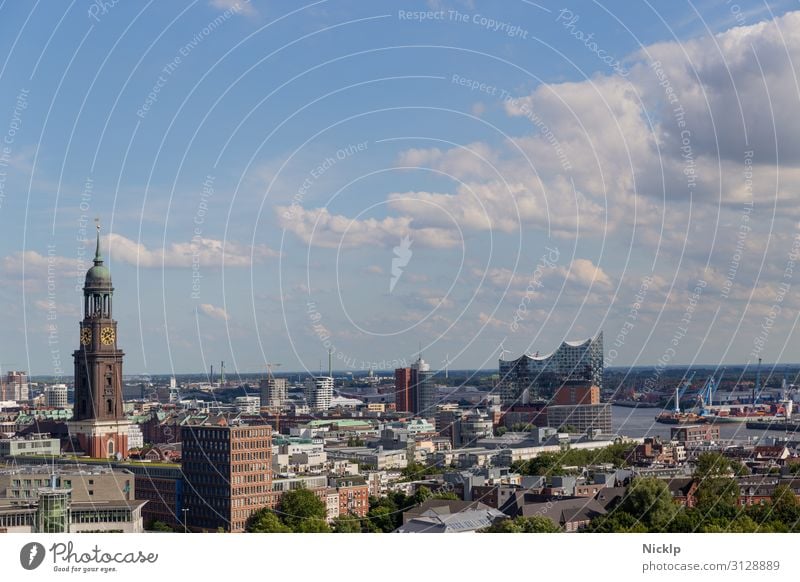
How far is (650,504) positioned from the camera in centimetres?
2695

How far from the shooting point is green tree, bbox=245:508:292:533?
27091 mm

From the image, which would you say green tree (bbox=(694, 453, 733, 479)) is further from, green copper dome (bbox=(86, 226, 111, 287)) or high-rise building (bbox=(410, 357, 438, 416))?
high-rise building (bbox=(410, 357, 438, 416))

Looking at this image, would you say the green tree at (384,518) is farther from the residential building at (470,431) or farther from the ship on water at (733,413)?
the ship on water at (733,413)

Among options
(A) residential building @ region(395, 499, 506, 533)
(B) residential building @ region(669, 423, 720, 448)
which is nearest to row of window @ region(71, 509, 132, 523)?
(A) residential building @ region(395, 499, 506, 533)

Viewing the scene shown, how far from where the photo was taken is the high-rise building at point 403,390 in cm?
8619

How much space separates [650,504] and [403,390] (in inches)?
2420

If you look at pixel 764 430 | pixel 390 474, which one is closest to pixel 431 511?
pixel 390 474

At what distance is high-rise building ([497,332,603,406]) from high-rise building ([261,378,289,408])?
16.2 m

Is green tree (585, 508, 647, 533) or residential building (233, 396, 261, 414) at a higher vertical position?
residential building (233, 396, 261, 414)

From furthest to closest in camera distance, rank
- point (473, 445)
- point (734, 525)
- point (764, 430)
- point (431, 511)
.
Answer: point (764, 430) → point (473, 445) → point (431, 511) → point (734, 525)
